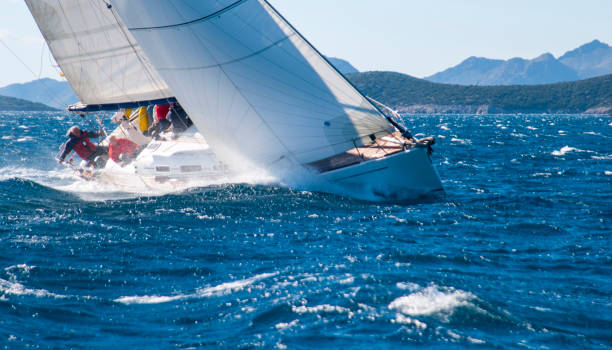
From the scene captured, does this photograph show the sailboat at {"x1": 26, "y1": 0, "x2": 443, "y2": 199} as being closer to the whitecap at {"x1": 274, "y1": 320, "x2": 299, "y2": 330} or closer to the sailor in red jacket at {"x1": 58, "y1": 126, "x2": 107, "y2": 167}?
the sailor in red jacket at {"x1": 58, "y1": 126, "x2": 107, "y2": 167}

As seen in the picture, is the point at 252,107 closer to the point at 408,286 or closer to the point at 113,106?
the point at 113,106

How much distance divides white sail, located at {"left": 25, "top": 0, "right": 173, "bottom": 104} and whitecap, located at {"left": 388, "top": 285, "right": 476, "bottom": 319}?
12645 mm

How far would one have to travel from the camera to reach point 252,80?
46.6ft

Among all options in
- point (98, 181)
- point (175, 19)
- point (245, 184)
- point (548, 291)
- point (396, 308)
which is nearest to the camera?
point (396, 308)

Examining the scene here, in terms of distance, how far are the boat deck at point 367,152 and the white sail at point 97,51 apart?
6120 mm

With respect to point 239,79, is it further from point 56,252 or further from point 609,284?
point 609,284

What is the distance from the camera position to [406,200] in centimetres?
1488

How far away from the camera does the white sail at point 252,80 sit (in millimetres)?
13852

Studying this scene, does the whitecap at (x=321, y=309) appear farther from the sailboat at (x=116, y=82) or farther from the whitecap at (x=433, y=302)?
the sailboat at (x=116, y=82)

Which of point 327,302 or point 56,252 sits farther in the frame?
point 56,252

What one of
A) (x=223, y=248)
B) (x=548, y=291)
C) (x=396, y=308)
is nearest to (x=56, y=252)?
(x=223, y=248)

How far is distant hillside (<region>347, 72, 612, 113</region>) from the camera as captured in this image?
173750 millimetres

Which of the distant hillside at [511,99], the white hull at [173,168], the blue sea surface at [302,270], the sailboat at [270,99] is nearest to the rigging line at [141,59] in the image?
the white hull at [173,168]

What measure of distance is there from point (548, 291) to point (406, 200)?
23.1 ft
